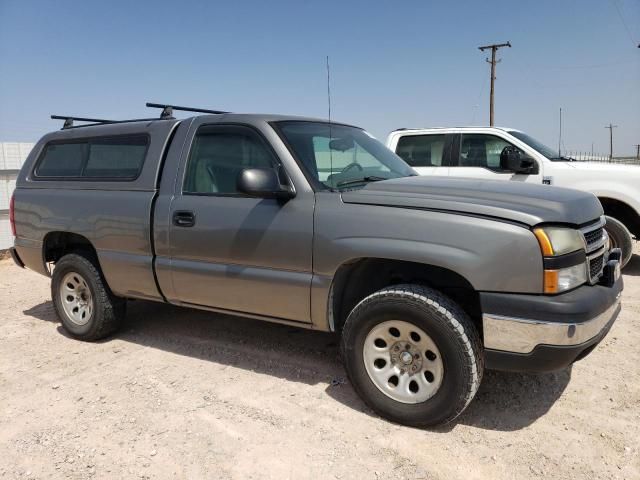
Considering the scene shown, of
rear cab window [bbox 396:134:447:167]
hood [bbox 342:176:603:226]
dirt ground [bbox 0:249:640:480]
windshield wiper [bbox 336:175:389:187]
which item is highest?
rear cab window [bbox 396:134:447:167]

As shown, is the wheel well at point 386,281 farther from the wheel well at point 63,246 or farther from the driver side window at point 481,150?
the driver side window at point 481,150

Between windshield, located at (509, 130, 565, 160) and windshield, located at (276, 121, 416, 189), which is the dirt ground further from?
windshield, located at (509, 130, 565, 160)

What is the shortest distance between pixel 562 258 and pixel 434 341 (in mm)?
804

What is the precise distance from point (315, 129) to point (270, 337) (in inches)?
74.3

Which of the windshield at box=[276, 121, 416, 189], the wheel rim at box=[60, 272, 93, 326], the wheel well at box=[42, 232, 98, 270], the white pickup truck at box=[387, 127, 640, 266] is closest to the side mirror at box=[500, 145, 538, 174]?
the white pickup truck at box=[387, 127, 640, 266]

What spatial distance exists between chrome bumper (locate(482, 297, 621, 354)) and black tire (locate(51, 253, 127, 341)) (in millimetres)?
3238

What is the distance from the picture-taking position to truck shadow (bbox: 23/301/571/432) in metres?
3.23

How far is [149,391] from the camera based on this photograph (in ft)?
11.7

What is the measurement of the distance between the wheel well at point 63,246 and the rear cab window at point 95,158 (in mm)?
537

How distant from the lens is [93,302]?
4504mm

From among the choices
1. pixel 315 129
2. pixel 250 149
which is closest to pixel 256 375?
pixel 250 149

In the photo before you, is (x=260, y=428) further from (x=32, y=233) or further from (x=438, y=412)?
(x=32, y=233)

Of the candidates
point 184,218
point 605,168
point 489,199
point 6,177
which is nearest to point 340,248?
point 489,199

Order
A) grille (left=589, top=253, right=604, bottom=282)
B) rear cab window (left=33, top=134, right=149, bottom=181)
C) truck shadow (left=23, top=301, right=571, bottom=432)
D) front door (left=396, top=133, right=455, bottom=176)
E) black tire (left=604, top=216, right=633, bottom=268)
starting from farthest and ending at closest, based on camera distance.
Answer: front door (left=396, top=133, right=455, bottom=176)
black tire (left=604, top=216, right=633, bottom=268)
rear cab window (left=33, top=134, right=149, bottom=181)
truck shadow (left=23, top=301, right=571, bottom=432)
grille (left=589, top=253, right=604, bottom=282)
